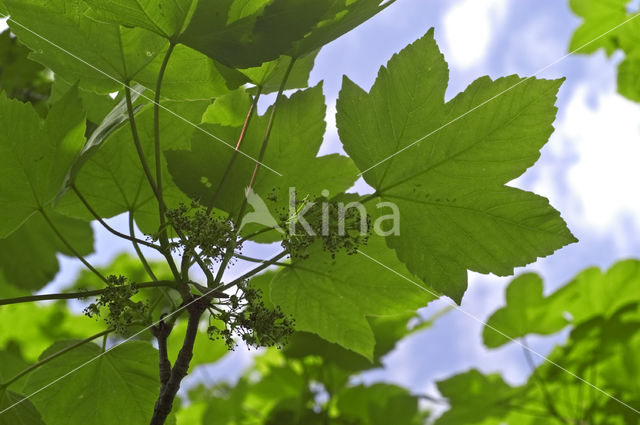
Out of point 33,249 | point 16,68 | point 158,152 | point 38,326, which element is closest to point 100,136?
point 158,152

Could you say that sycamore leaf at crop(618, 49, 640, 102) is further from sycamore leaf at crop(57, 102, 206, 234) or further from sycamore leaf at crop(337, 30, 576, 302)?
sycamore leaf at crop(57, 102, 206, 234)

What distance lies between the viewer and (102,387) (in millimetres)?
837

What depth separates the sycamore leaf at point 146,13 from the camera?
0.72 meters

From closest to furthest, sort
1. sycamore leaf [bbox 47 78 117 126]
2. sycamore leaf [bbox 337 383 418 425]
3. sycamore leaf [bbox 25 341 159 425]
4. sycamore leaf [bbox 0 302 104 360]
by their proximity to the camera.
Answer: sycamore leaf [bbox 25 341 159 425] → sycamore leaf [bbox 47 78 117 126] → sycamore leaf [bbox 337 383 418 425] → sycamore leaf [bbox 0 302 104 360]

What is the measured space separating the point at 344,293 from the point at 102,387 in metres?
0.36

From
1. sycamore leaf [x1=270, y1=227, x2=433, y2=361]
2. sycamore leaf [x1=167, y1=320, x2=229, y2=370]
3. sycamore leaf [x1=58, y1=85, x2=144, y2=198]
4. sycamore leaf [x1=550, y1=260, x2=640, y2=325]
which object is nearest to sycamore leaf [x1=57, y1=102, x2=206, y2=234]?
sycamore leaf [x1=58, y1=85, x2=144, y2=198]

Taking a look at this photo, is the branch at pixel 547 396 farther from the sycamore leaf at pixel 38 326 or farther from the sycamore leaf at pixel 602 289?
the sycamore leaf at pixel 38 326

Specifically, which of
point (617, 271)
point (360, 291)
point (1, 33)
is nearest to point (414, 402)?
point (617, 271)

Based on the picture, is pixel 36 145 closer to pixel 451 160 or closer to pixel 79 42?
pixel 79 42

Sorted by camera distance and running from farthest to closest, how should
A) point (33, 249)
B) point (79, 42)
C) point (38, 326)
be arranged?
point (38, 326) < point (33, 249) < point (79, 42)

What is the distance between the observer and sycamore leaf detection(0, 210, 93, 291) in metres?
1.35

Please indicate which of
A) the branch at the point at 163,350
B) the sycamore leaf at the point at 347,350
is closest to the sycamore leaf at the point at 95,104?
the branch at the point at 163,350

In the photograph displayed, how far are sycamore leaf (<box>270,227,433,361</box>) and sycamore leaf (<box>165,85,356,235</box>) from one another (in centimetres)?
10

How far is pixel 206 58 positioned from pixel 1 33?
987 mm
